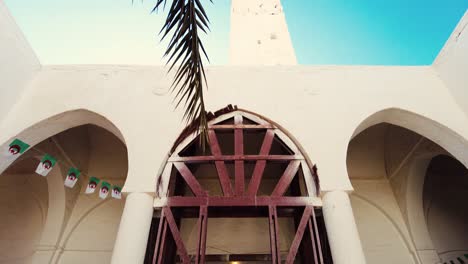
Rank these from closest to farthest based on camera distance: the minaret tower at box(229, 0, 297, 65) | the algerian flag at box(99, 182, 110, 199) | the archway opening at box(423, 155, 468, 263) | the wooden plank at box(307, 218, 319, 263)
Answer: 1. the wooden plank at box(307, 218, 319, 263)
2. the algerian flag at box(99, 182, 110, 199)
3. the archway opening at box(423, 155, 468, 263)
4. the minaret tower at box(229, 0, 297, 65)

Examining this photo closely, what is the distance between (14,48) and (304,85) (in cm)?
547

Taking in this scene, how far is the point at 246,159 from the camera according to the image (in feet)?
14.6

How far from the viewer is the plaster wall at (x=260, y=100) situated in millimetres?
4480

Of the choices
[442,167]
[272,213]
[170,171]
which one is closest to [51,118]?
[170,171]

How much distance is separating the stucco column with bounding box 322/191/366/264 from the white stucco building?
15mm

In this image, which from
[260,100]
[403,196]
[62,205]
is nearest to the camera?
[260,100]

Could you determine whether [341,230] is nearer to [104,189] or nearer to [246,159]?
[246,159]

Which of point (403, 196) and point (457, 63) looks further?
point (403, 196)

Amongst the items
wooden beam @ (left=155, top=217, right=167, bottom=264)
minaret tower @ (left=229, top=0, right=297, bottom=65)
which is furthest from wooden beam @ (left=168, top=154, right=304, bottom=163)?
minaret tower @ (left=229, top=0, right=297, bottom=65)

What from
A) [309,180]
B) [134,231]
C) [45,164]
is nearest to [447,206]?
[309,180]

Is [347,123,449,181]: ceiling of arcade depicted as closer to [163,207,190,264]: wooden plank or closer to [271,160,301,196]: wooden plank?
[271,160,301,196]: wooden plank

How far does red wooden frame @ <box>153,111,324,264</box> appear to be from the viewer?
12.2ft

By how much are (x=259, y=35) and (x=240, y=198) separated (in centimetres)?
1171

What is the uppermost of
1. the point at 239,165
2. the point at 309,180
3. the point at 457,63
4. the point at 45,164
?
the point at 457,63
